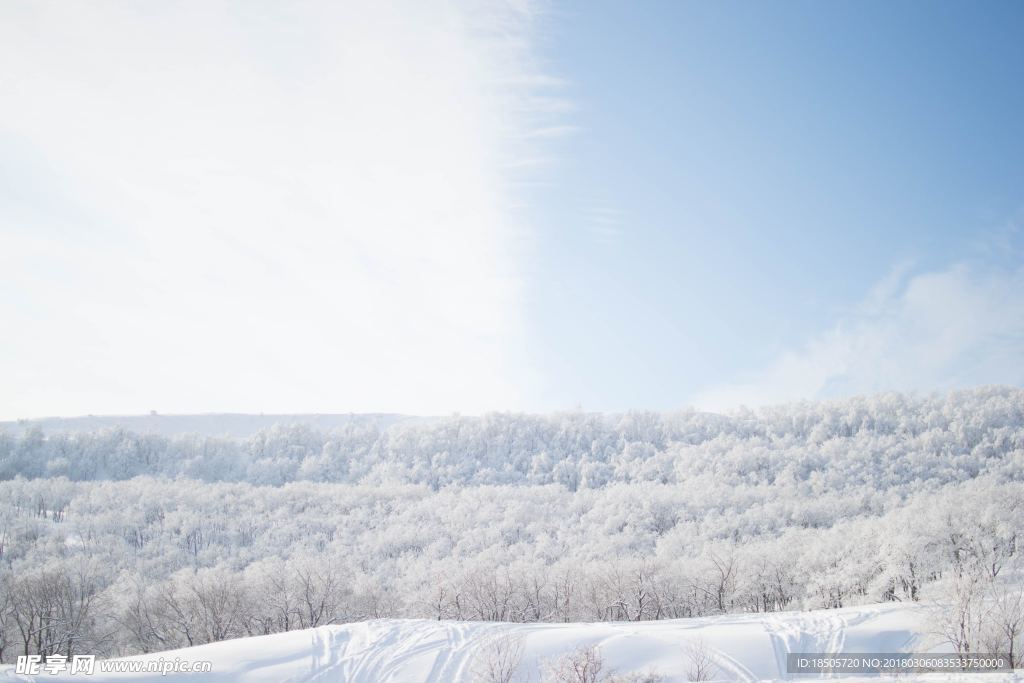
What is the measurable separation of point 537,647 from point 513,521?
62.6 metres

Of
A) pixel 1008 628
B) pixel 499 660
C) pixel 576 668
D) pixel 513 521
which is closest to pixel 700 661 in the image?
pixel 576 668

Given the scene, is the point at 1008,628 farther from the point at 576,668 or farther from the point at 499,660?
the point at 499,660

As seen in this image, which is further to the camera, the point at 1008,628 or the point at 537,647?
the point at 537,647

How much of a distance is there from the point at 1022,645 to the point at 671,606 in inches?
1201

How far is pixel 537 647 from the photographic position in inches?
1351

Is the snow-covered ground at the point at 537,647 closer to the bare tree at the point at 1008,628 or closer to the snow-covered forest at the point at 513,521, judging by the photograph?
the bare tree at the point at 1008,628

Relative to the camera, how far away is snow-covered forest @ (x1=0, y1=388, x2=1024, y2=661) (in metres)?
51.3

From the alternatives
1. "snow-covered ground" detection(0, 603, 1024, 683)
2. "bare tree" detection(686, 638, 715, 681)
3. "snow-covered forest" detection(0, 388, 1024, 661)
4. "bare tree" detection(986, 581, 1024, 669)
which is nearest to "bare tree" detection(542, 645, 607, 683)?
"snow-covered ground" detection(0, 603, 1024, 683)

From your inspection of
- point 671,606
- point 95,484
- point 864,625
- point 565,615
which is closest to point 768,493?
point 671,606

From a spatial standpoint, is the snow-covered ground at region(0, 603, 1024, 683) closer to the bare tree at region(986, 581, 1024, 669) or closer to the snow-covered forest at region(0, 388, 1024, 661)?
the bare tree at region(986, 581, 1024, 669)

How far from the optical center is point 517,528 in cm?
9406

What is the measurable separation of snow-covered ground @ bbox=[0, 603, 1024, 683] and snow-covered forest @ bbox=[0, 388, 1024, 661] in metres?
5.21

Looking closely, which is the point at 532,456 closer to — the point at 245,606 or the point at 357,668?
the point at 245,606

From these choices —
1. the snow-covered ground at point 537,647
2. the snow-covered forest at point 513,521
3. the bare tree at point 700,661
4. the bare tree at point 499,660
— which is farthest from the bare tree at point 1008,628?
the bare tree at point 499,660
